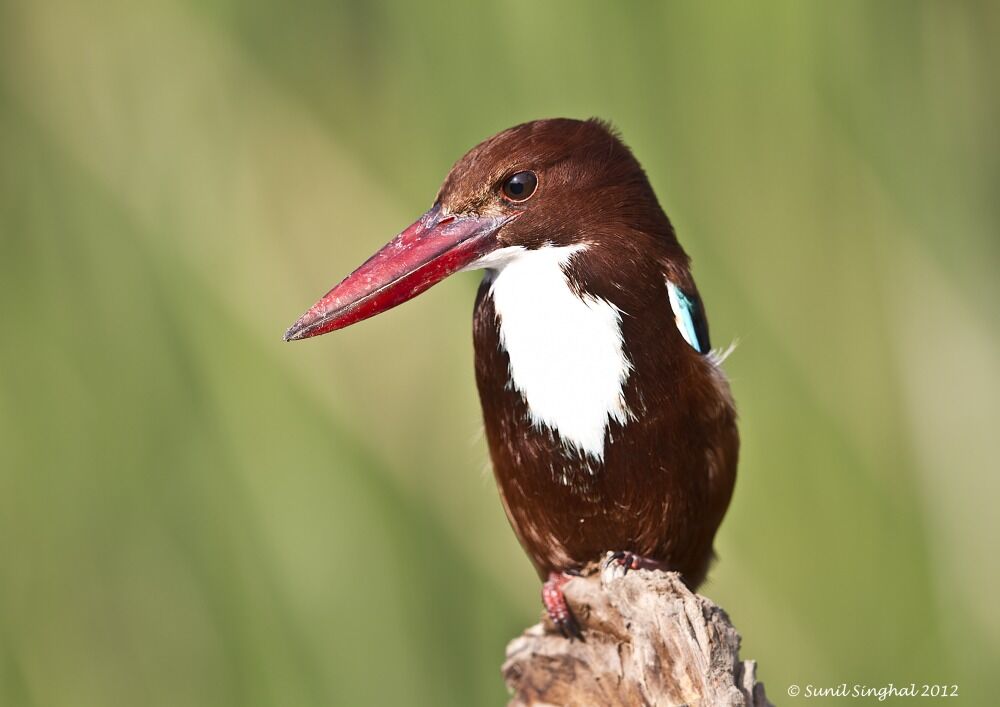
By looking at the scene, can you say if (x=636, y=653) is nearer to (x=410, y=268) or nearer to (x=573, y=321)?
(x=573, y=321)

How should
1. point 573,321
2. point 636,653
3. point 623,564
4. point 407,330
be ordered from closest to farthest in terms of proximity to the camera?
point 636,653
point 573,321
point 623,564
point 407,330

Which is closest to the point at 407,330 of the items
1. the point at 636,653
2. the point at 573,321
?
the point at 573,321

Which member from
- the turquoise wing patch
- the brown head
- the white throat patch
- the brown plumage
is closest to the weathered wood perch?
the brown plumage

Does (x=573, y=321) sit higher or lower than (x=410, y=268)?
lower

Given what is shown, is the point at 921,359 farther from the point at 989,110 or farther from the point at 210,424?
the point at 210,424

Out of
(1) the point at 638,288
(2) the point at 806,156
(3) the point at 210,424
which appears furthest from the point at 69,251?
(2) the point at 806,156

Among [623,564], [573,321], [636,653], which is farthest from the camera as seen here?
[623,564]
